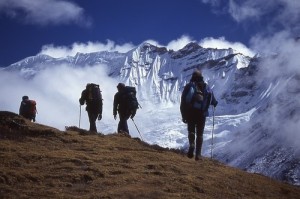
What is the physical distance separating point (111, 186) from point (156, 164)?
92.9 inches

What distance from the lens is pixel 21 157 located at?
1216 centimetres

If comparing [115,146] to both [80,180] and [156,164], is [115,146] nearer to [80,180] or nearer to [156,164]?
[156,164]

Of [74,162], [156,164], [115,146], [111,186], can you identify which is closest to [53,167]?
[74,162]

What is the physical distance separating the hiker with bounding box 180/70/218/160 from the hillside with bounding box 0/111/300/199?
103 cm

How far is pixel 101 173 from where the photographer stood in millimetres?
11422

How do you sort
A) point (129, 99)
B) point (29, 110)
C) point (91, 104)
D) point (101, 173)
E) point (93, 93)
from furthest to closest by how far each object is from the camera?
point (29, 110) → point (91, 104) → point (93, 93) → point (129, 99) → point (101, 173)

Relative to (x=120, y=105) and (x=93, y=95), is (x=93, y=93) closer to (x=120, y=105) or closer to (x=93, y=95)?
(x=93, y=95)

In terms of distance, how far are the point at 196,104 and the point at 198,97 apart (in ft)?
0.73

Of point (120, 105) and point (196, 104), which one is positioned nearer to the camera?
point (196, 104)

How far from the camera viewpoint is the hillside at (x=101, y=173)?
10.3m

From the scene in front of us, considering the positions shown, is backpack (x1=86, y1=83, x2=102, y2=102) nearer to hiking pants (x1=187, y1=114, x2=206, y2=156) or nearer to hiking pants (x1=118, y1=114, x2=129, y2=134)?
hiking pants (x1=118, y1=114, x2=129, y2=134)

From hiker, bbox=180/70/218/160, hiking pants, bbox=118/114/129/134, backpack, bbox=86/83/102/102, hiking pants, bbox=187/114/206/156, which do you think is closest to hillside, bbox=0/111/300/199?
hiking pants, bbox=187/114/206/156

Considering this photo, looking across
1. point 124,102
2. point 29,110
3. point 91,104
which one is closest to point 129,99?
point 124,102

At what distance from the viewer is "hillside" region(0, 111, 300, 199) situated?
405 inches
